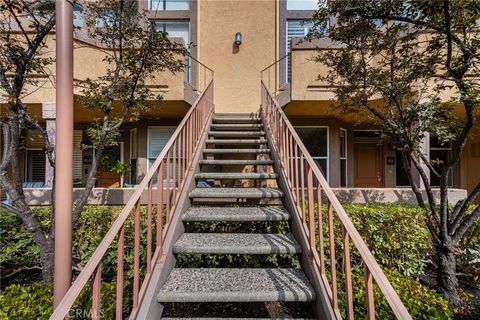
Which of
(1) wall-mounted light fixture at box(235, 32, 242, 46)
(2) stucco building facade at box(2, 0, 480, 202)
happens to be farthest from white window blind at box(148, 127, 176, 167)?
(1) wall-mounted light fixture at box(235, 32, 242, 46)

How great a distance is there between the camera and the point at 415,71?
115 inches

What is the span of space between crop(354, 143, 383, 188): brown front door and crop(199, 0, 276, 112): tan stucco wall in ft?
12.2

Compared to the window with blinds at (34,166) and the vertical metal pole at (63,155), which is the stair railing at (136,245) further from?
the window with blinds at (34,166)

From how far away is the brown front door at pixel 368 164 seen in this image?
7859 mm

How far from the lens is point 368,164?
792 cm

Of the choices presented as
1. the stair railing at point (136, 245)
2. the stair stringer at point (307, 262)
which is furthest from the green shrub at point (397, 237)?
the stair railing at point (136, 245)

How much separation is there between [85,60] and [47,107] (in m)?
1.12

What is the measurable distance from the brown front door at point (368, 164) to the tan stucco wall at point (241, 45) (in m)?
3.71

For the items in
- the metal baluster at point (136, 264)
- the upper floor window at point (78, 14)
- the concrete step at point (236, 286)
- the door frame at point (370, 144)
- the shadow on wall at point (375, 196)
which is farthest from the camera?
the door frame at point (370, 144)

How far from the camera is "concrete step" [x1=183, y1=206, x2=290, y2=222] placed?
248 centimetres

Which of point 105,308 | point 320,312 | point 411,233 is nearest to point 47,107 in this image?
point 105,308

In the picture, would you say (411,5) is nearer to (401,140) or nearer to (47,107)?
(401,140)

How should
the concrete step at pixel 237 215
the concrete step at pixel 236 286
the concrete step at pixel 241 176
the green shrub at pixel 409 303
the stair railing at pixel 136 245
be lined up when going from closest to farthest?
1. the stair railing at pixel 136 245
2. the concrete step at pixel 236 286
3. the green shrub at pixel 409 303
4. the concrete step at pixel 237 215
5. the concrete step at pixel 241 176

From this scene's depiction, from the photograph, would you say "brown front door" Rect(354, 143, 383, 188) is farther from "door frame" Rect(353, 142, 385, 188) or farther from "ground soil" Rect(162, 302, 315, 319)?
"ground soil" Rect(162, 302, 315, 319)
